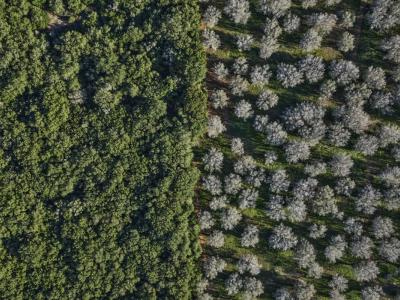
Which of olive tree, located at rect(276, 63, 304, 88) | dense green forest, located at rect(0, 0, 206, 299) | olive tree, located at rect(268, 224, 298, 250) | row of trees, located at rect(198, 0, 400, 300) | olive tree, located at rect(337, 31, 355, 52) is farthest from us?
dense green forest, located at rect(0, 0, 206, 299)

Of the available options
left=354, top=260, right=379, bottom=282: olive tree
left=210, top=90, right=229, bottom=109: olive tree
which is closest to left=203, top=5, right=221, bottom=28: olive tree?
left=210, top=90, right=229, bottom=109: olive tree

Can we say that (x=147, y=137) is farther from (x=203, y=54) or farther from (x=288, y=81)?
(x=288, y=81)

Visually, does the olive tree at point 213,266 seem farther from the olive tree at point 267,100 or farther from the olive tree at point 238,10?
the olive tree at point 238,10

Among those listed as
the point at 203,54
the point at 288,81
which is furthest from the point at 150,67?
the point at 288,81

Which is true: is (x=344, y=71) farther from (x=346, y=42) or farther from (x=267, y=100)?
(x=267, y=100)

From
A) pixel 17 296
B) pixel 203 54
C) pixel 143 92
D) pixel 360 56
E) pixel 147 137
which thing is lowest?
pixel 17 296

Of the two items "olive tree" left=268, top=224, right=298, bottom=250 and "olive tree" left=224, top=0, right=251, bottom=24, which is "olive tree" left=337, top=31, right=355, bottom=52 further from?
"olive tree" left=268, top=224, right=298, bottom=250

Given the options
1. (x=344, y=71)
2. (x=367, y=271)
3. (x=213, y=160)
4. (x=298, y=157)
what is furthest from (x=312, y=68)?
(x=367, y=271)

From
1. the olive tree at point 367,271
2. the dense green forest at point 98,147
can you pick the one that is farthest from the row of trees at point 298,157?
the dense green forest at point 98,147

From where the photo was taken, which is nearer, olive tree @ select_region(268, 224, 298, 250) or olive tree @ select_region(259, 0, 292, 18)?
olive tree @ select_region(259, 0, 292, 18)
